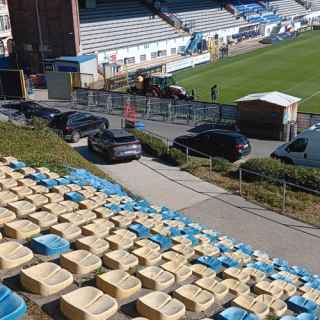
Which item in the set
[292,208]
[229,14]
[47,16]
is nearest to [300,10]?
[229,14]

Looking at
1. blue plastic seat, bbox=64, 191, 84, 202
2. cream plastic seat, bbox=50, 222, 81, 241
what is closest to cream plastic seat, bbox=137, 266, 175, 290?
cream plastic seat, bbox=50, 222, 81, 241

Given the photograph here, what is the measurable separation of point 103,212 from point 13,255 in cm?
385

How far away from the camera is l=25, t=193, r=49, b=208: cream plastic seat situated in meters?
11.7

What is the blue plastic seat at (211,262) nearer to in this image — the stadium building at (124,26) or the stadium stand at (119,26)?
the stadium building at (124,26)

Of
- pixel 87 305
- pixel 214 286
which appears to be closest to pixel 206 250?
pixel 214 286

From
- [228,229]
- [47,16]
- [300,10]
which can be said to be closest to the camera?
[228,229]

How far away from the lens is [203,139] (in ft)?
81.5

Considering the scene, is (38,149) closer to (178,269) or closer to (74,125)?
(74,125)

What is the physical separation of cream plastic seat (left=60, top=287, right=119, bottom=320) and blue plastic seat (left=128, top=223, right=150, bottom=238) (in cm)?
395

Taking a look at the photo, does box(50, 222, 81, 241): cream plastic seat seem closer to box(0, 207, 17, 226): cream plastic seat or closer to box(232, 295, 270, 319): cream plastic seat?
box(0, 207, 17, 226): cream plastic seat

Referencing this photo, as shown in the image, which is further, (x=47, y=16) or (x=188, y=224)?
(x=47, y=16)

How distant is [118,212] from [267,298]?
4.74 metres

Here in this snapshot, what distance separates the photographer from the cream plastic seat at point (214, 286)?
8.62m

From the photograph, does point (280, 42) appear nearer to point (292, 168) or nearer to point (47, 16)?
point (47, 16)
